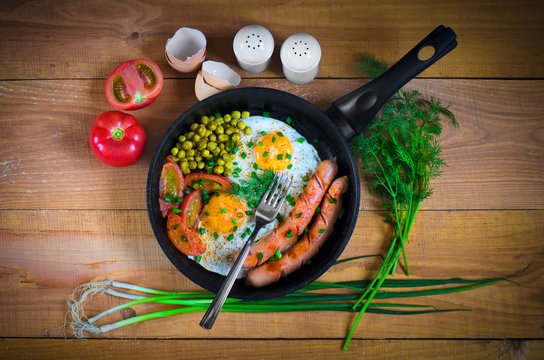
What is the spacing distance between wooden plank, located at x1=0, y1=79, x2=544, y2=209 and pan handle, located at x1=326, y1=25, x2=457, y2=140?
0.98ft

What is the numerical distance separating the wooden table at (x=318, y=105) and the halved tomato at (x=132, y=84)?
17 cm

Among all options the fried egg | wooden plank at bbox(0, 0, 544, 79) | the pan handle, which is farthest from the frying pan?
wooden plank at bbox(0, 0, 544, 79)

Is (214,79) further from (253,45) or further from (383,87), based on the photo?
(383,87)

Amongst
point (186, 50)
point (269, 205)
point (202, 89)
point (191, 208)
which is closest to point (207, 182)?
point (191, 208)

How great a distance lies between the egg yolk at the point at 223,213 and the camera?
7.38ft

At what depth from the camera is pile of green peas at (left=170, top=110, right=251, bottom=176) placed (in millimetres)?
2285

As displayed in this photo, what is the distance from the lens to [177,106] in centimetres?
246

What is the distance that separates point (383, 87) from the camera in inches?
85.3

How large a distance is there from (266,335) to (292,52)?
1.71 metres

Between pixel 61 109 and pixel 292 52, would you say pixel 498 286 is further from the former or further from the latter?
pixel 61 109

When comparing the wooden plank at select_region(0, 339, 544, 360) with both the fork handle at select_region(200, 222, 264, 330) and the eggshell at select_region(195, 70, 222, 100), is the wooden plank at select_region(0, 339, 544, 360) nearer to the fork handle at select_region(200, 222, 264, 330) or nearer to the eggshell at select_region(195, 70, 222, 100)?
the fork handle at select_region(200, 222, 264, 330)

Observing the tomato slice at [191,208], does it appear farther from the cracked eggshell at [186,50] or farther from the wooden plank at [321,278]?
the cracked eggshell at [186,50]

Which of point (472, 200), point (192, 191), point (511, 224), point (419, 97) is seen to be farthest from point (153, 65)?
point (511, 224)

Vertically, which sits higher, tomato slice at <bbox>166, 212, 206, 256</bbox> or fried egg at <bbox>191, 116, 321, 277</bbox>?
fried egg at <bbox>191, 116, 321, 277</bbox>
